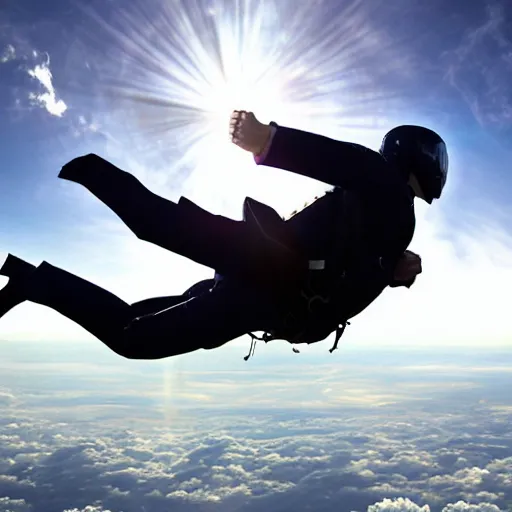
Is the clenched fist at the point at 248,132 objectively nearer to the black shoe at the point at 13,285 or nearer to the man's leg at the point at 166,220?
the man's leg at the point at 166,220

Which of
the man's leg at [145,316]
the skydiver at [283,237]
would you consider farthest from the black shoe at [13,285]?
the skydiver at [283,237]

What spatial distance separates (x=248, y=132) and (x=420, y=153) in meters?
1.75

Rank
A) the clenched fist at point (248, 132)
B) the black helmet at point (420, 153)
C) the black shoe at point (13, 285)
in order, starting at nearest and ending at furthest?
the clenched fist at point (248, 132) → the black helmet at point (420, 153) → the black shoe at point (13, 285)

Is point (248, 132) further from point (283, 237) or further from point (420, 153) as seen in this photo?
point (420, 153)

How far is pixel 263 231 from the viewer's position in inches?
140

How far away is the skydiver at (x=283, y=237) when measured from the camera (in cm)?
341

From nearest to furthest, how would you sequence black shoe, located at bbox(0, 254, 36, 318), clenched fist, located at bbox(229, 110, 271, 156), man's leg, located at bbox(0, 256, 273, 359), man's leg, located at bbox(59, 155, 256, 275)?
clenched fist, located at bbox(229, 110, 271, 156) < man's leg, located at bbox(59, 155, 256, 275) < man's leg, located at bbox(0, 256, 273, 359) < black shoe, located at bbox(0, 254, 36, 318)

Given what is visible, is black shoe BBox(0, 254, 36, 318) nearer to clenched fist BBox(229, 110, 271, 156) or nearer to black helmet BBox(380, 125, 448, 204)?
clenched fist BBox(229, 110, 271, 156)

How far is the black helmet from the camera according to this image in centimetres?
407

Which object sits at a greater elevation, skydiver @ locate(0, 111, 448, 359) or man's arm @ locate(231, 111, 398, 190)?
man's arm @ locate(231, 111, 398, 190)

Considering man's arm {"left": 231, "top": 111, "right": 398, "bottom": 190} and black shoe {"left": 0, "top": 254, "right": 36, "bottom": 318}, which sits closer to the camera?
man's arm {"left": 231, "top": 111, "right": 398, "bottom": 190}

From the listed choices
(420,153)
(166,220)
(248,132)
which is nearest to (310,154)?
(248,132)

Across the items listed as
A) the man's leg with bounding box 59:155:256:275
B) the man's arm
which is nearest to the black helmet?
the man's arm

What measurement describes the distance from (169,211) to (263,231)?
2.45ft
